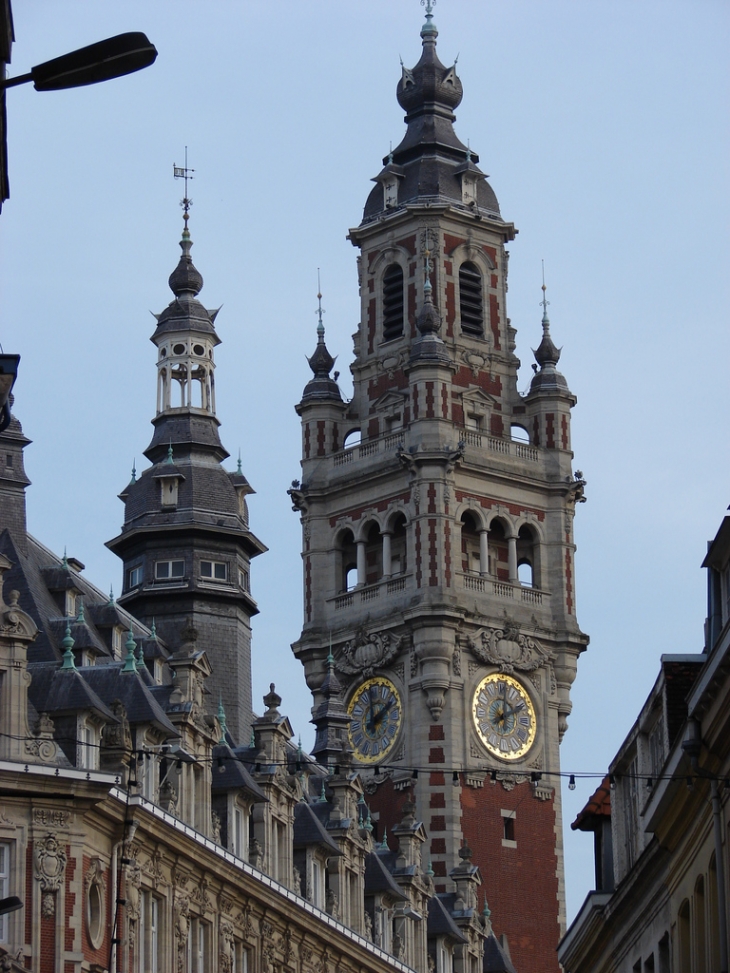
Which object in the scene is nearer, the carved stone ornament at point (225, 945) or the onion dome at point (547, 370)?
the carved stone ornament at point (225, 945)

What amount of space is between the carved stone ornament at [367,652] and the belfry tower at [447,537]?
104mm

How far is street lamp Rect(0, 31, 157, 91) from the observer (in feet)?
101

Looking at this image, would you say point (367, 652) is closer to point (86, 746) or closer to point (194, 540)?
point (194, 540)

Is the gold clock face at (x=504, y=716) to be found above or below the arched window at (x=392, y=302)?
below

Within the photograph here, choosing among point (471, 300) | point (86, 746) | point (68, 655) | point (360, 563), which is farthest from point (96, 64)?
point (471, 300)

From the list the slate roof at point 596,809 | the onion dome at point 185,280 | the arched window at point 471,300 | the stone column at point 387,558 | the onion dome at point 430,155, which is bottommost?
the slate roof at point 596,809

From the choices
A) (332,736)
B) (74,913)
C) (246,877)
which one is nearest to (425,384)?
(332,736)

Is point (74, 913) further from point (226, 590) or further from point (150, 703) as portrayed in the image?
point (226, 590)

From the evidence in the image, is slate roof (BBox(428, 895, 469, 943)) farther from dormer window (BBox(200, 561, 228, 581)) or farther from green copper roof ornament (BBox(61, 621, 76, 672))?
green copper roof ornament (BBox(61, 621, 76, 672))

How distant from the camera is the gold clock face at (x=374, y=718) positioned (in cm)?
11669

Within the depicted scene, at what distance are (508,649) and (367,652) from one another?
5.79m

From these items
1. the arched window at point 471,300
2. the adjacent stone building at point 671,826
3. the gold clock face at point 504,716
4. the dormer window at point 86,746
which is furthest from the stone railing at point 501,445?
the dormer window at point 86,746

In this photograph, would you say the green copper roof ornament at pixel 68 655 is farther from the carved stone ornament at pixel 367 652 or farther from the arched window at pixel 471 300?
the arched window at pixel 471 300

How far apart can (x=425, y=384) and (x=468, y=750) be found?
15.9 m
